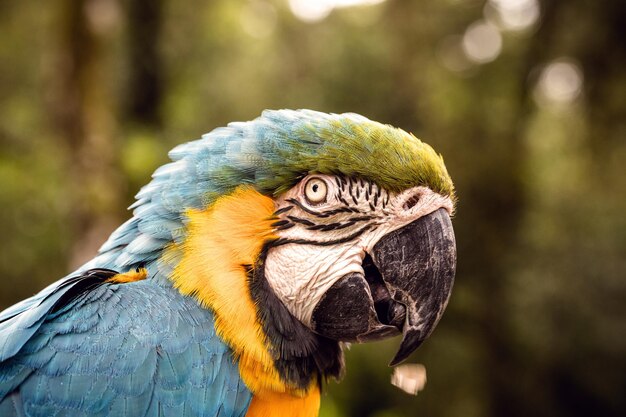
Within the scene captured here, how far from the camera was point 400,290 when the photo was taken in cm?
197

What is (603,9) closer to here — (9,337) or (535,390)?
(535,390)

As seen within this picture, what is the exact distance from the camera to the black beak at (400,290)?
197cm

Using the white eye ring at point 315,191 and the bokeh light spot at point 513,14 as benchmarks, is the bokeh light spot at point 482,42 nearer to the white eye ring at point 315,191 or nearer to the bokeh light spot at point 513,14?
the bokeh light spot at point 513,14

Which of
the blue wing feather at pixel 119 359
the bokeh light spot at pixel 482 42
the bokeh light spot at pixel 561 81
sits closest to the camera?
the blue wing feather at pixel 119 359

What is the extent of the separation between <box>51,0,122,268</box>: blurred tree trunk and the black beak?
3.50m

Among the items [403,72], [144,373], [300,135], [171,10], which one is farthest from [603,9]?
[144,373]

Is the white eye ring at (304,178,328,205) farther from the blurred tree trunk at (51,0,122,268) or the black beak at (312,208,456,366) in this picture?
the blurred tree trunk at (51,0,122,268)

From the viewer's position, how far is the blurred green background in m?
8.32

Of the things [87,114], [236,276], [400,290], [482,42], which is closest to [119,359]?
[236,276]

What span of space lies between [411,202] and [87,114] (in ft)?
13.3

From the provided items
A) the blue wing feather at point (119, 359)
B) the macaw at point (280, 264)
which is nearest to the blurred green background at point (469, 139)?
the macaw at point (280, 264)

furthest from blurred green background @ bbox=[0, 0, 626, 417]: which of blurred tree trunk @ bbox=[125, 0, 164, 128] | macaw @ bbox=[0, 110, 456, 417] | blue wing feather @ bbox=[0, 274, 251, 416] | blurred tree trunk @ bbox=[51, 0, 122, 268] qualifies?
blue wing feather @ bbox=[0, 274, 251, 416]

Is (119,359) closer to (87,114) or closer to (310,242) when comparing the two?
(310,242)

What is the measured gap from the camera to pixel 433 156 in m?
2.08
